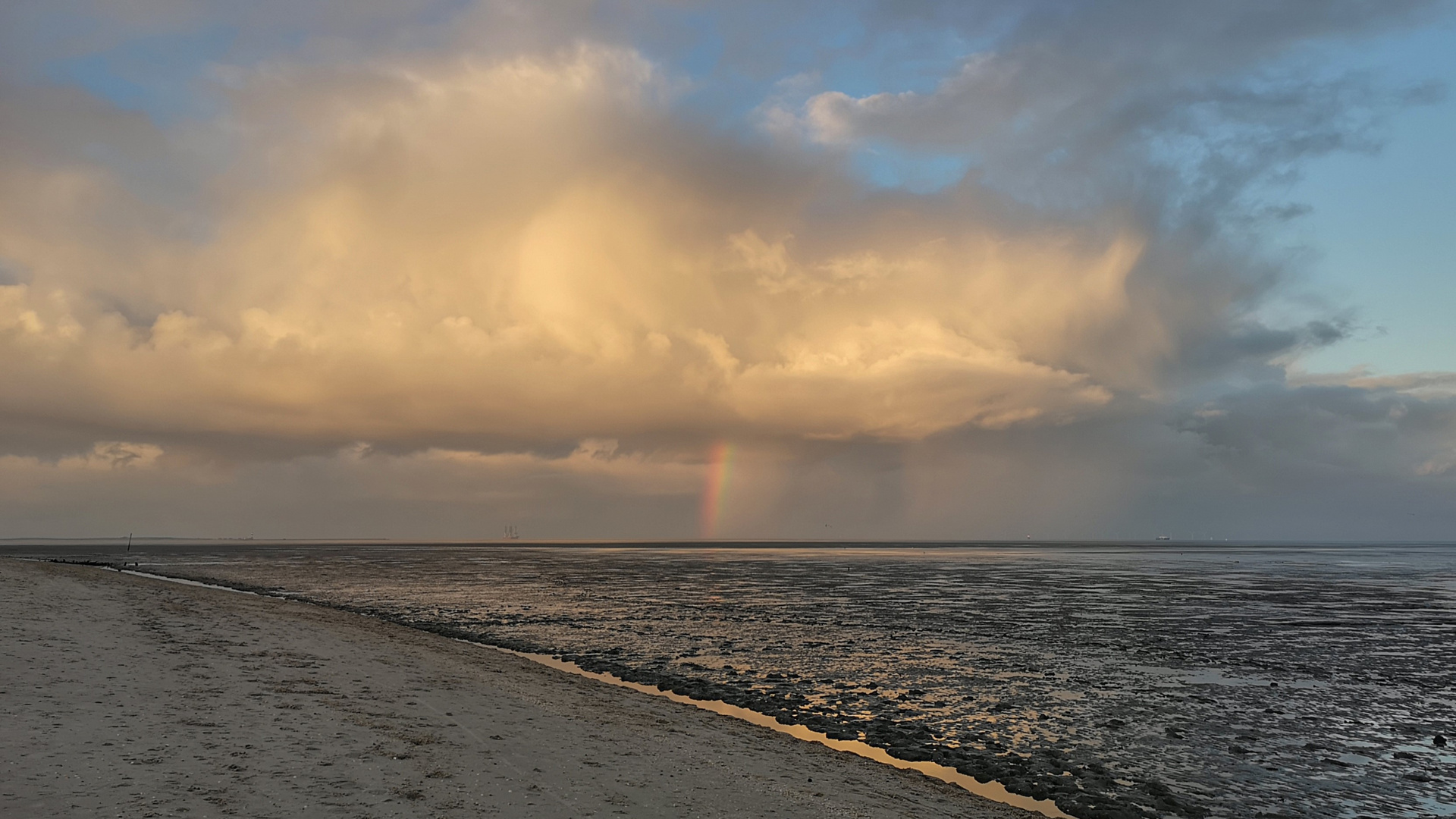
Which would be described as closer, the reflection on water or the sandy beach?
the sandy beach

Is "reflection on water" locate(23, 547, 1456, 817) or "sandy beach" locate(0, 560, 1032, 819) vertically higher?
"sandy beach" locate(0, 560, 1032, 819)

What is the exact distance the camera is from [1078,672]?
28.7 meters

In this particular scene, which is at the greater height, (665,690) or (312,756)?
(312,756)

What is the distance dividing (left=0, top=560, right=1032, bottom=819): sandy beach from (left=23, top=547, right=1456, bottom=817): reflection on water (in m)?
3.84

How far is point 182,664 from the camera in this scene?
2034 centimetres

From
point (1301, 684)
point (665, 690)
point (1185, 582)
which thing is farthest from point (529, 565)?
point (1301, 684)

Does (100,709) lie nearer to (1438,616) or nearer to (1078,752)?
(1078,752)

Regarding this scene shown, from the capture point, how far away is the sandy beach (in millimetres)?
11430

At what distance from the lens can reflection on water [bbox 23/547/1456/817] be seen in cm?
1709

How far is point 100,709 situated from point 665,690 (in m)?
15.1

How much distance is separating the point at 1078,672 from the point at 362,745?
2469 centimetres

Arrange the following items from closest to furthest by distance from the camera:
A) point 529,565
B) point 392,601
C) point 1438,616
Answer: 1. point 1438,616
2. point 392,601
3. point 529,565

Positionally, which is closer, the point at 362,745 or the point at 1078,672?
the point at 362,745

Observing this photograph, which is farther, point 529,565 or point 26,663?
point 529,565
